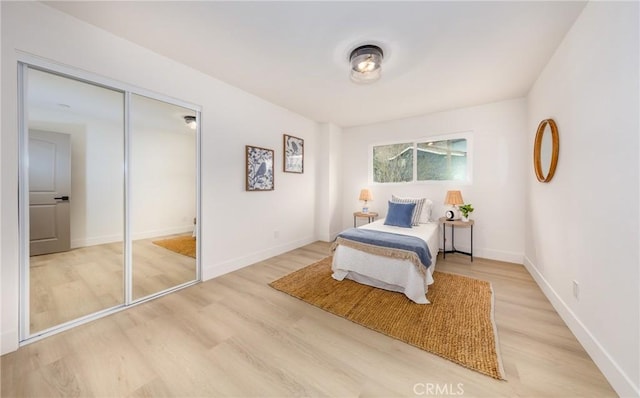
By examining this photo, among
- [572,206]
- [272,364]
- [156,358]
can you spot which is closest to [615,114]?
[572,206]

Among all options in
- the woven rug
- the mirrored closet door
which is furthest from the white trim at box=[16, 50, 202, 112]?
the woven rug

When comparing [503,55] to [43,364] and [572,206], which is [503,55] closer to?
[572,206]

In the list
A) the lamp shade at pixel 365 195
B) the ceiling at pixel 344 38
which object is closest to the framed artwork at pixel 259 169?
the ceiling at pixel 344 38

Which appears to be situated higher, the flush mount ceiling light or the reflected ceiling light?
the flush mount ceiling light

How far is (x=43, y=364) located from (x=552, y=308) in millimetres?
4182

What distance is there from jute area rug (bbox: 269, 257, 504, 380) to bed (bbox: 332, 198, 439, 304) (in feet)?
0.29

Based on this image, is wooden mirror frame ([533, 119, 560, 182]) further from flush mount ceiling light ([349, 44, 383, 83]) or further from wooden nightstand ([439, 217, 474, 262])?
flush mount ceiling light ([349, 44, 383, 83])

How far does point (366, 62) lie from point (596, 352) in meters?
2.87

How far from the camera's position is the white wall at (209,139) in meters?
1.63

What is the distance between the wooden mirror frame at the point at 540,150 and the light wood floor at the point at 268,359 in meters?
1.35

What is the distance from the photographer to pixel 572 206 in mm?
1907

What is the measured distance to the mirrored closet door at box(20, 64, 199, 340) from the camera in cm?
186

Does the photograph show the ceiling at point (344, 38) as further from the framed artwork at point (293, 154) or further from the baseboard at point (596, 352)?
the baseboard at point (596, 352)

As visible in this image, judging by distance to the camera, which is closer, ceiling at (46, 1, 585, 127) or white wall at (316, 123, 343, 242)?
ceiling at (46, 1, 585, 127)
